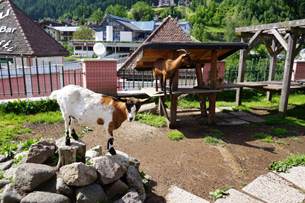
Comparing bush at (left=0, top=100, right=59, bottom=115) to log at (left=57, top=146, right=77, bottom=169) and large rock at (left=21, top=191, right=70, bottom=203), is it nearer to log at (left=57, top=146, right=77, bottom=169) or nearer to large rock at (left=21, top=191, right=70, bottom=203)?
log at (left=57, top=146, right=77, bottom=169)

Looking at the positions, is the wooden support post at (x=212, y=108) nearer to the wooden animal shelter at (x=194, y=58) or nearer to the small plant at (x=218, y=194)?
the wooden animal shelter at (x=194, y=58)

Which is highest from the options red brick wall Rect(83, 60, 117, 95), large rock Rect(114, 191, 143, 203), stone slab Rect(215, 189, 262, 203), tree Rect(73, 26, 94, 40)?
tree Rect(73, 26, 94, 40)

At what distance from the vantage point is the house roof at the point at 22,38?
960cm

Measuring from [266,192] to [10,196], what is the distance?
3.57 metres

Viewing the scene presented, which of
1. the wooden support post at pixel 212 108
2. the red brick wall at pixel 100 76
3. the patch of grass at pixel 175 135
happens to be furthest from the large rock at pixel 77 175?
the red brick wall at pixel 100 76

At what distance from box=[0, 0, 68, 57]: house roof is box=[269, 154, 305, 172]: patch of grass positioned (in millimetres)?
7950

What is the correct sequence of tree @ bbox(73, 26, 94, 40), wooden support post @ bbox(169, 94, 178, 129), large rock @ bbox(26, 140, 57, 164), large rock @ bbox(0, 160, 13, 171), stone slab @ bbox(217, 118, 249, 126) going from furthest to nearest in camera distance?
tree @ bbox(73, 26, 94, 40), stone slab @ bbox(217, 118, 249, 126), wooden support post @ bbox(169, 94, 178, 129), large rock @ bbox(0, 160, 13, 171), large rock @ bbox(26, 140, 57, 164)

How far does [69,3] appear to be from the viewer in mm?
143750

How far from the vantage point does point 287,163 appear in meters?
5.16

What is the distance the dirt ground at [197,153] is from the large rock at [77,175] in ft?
3.26

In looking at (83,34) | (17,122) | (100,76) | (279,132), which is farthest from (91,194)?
(83,34)

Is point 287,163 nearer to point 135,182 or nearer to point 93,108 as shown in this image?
point 135,182

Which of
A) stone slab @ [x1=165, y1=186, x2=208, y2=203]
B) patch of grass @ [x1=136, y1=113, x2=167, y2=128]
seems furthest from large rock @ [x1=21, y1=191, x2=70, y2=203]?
patch of grass @ [x1=136, y1=113, x2=167, y2=128]

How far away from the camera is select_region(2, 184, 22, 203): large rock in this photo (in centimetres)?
352
